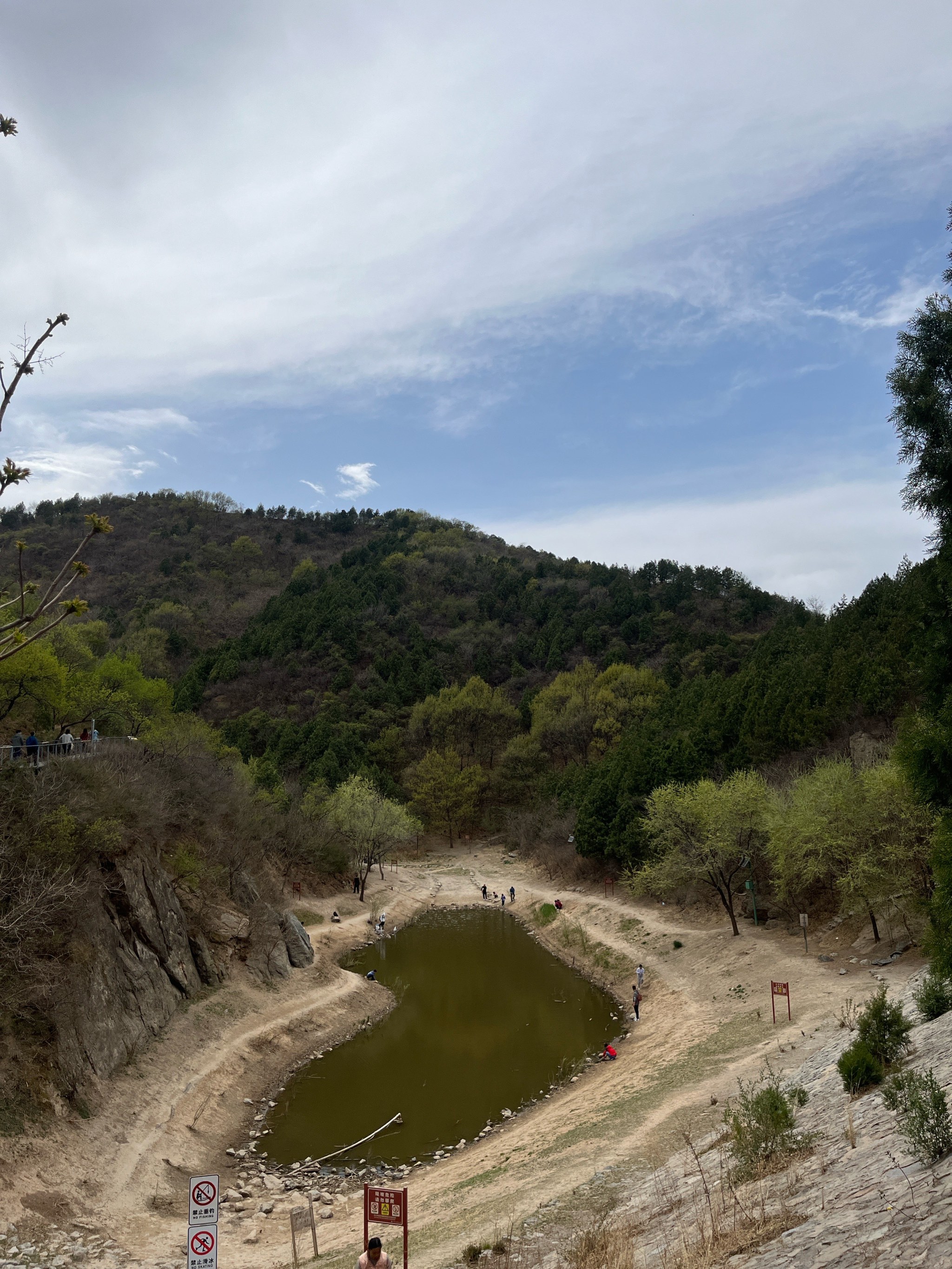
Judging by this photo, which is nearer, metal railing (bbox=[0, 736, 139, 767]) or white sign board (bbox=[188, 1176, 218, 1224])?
white sign board (bbox=[188, 1176, 218, 1224])

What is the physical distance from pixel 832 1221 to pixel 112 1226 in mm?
15923

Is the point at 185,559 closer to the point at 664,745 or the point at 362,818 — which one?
the point at 362,818

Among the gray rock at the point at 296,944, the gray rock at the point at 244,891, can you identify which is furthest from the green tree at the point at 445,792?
the gray rock at the point at 244,891

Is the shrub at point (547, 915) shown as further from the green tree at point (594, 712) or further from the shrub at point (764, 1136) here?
the shrub at point (764, 1136)

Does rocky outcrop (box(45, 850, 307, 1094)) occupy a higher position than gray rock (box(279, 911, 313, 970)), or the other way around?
rocky outcrop (box(45, 850, 307, 1094))

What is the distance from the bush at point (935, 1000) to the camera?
50.5 feet

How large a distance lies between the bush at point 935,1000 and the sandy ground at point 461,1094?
5.19m

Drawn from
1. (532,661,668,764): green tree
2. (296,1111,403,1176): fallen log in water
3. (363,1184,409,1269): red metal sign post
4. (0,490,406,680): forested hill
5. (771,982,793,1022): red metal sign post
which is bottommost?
(296,1111,403,1176): fallen log in water

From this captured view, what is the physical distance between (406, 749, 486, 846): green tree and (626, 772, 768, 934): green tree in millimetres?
38467

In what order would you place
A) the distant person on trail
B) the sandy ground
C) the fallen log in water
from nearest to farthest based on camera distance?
the distant person on trail, the sandy ground, the fallen log in water

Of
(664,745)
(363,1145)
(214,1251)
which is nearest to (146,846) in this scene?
(363,1145)

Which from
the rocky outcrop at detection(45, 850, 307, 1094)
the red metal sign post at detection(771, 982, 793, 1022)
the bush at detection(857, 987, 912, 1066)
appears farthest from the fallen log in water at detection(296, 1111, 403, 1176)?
the bush at detection(857, 987, 912, 1066)

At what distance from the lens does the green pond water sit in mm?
22781

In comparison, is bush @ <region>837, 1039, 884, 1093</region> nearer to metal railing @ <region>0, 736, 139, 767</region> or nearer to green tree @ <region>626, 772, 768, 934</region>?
green tree @ <region>626, 772, 768, 934</region>
